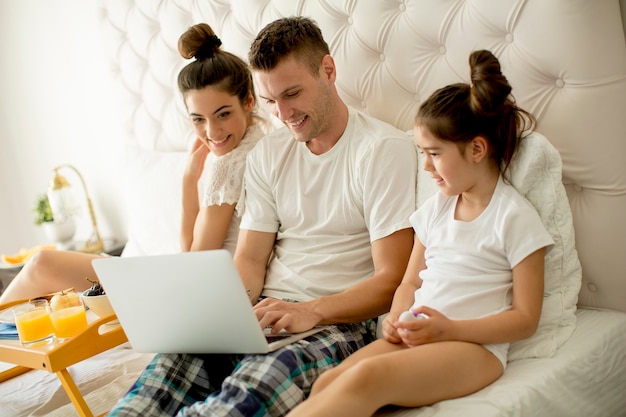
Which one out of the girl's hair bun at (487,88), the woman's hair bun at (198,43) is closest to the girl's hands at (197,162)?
the woman's hair bun at (198,43)

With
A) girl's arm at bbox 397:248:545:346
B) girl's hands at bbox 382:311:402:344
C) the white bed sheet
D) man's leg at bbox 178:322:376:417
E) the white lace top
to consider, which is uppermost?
the white lace top

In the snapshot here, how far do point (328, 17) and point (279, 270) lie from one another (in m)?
0.80

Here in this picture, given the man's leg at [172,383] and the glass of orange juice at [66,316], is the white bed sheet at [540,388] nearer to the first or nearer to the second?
the glass of orange juice at [66,316]

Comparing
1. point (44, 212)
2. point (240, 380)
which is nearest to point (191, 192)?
point (240, 380)

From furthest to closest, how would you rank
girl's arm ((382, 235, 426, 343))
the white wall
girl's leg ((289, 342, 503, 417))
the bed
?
the white wall < girl's arm ((382, 235, 426, 343)) < the bed < girl's leg ((289, 342, 503, 417))

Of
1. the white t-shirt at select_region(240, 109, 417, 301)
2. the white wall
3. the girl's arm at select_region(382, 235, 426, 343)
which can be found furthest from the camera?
the white wall

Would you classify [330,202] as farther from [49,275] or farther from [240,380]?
[49,275]

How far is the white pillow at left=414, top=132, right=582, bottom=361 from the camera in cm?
147

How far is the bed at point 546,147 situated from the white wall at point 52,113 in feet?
5.19

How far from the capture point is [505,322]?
137 cm

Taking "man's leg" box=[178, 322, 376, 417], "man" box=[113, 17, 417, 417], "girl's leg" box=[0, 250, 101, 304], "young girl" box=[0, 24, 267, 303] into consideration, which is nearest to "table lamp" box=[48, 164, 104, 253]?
"girl's leg" box=[0, 250, 101, 304]

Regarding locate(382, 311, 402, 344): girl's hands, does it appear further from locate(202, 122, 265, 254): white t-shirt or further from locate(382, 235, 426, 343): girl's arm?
locate(202, 122, 265, 254): white t-shirt

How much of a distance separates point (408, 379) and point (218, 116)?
3.70 ft

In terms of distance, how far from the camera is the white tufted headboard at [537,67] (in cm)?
151
